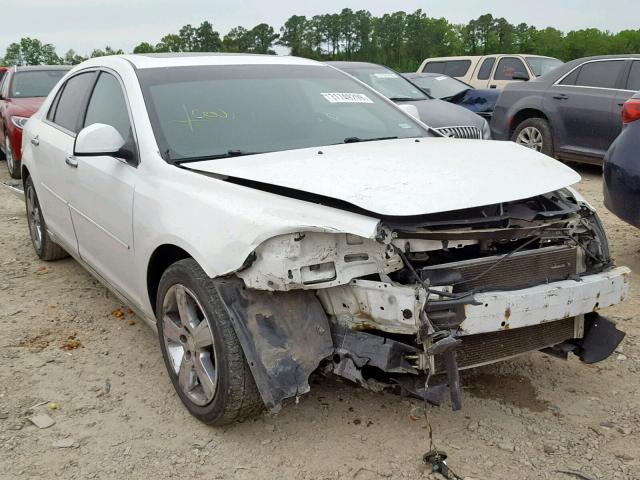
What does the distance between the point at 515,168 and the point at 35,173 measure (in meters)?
3.73

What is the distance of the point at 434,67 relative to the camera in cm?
1554

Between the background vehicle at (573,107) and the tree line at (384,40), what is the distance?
2483cm

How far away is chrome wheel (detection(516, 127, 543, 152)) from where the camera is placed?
922 centimetres

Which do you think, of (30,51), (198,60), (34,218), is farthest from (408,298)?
(30,51)

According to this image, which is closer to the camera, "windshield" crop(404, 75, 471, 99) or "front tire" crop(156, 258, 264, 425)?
"front tire" crop(156, 258, 264, 425)

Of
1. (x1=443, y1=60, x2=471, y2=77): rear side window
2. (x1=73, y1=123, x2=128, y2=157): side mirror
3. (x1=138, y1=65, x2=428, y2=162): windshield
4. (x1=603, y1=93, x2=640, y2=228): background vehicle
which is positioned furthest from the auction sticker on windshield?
(x1=443, y1=60, x2=471, y2=77): rear side window

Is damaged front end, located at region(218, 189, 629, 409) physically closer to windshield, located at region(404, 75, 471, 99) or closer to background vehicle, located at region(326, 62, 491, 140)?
background vehicle, located at region(326, 62, 491, 140)

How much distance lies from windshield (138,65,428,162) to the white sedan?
0.01 meters

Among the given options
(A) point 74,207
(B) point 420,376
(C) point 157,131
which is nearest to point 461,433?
(B) point 420,376

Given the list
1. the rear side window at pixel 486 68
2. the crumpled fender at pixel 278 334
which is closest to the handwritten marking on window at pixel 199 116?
the crumpled fender at pixel 278 334

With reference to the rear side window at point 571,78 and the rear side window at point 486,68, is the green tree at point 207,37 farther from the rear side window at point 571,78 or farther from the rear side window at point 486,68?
the rear side window at point 571,78

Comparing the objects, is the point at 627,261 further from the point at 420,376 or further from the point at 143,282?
the point at 143,282

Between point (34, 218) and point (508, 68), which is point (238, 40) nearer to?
point (508, 68)

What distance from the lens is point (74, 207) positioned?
14.0 ft
